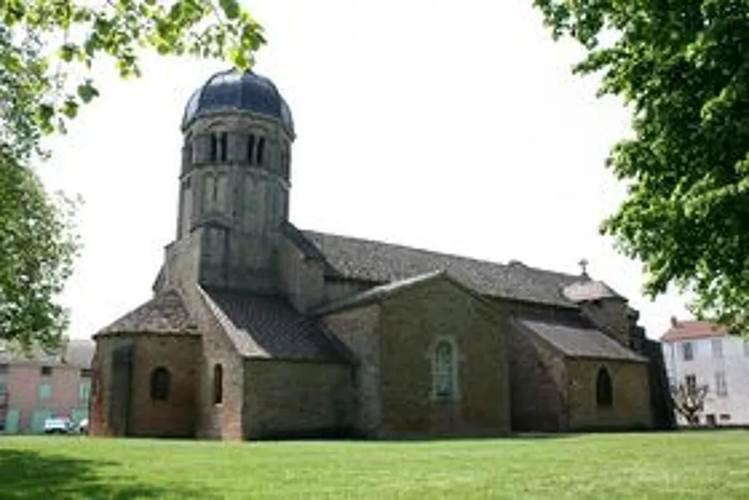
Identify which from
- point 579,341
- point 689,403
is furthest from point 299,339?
point 689,403

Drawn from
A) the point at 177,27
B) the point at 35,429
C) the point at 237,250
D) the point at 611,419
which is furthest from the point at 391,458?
the point at 35,429

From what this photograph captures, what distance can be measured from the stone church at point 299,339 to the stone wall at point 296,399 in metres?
0.06

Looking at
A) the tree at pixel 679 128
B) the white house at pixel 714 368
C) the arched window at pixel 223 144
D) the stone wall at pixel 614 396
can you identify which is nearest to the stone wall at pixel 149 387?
the arched window at pixel 223 144

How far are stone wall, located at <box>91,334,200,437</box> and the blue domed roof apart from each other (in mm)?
12518

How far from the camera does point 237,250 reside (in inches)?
1607

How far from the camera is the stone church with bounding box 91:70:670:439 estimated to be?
34438 mm

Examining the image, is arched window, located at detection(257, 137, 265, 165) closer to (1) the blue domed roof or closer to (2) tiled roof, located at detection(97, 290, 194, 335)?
(1) the blue domed roof

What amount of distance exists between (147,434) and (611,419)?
2486 centimetres

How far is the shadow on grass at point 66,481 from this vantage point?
1247cm

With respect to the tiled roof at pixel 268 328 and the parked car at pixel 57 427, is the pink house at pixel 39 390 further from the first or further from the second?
the tiled roof at pixel 268 328

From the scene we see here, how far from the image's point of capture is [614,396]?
1750 inches

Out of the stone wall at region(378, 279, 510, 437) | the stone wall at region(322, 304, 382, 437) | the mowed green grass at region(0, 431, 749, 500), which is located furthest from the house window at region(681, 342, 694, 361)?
the mowed green grass at region(0, 431, 749, 500)

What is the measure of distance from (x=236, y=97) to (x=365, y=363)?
53.1ft

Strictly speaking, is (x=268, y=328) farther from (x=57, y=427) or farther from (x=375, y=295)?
(x=57, y=427)
